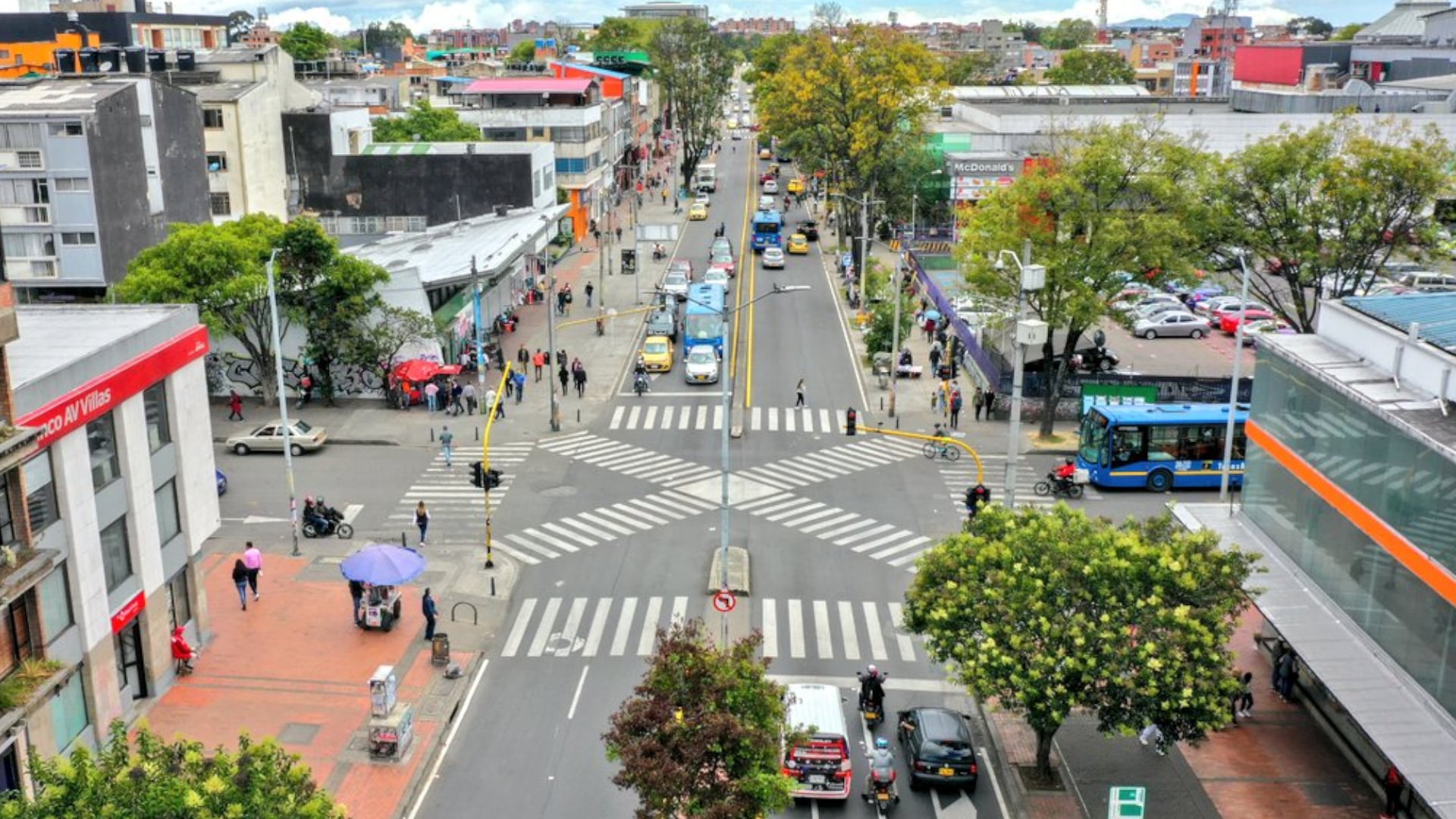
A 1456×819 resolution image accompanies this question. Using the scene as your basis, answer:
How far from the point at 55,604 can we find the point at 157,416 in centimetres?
595

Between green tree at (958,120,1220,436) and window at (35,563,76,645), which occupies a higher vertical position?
green tree at (958,120,1220,436)

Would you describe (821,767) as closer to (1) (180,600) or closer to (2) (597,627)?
(2) (597,627)

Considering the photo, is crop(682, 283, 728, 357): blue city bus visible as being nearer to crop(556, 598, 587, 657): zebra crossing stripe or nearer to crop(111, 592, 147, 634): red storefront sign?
crop(556, 598, 587, 657): zebra crossing stripe

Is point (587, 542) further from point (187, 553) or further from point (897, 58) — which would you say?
point (897, 58)

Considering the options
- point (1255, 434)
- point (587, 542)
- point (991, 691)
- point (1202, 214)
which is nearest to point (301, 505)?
point (587, 542)

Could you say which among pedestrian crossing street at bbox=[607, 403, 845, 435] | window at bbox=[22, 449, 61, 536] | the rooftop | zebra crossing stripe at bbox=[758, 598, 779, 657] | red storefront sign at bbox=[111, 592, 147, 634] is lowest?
zebra crossing stripe at bbox=[758, 598, 779, 657]

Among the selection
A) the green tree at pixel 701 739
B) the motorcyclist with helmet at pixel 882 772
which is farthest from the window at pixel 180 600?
the motorcyclist with helmet at pixel 882 772

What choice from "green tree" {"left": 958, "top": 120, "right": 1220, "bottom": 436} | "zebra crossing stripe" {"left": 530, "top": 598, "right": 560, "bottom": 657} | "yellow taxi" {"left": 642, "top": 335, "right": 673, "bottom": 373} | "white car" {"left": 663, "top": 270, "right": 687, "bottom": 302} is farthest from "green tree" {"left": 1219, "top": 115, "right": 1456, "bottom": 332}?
"zebra crossing stripe" {"left": 530, "top": 598, "right": 560, "bottom": 657}

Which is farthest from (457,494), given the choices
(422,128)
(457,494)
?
(422,128)

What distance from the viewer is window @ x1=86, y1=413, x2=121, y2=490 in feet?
86.2

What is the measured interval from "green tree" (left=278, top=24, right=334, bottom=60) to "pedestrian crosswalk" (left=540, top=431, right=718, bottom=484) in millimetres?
126758

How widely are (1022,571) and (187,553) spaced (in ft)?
66.7

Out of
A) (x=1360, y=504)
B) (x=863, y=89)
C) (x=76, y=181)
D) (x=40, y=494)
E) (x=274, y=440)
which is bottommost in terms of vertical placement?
(x=274, y=440)

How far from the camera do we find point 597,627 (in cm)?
3288
